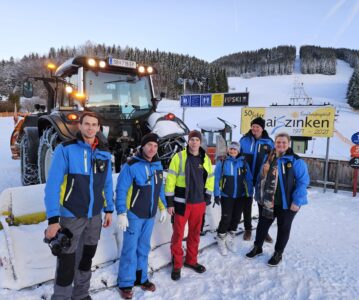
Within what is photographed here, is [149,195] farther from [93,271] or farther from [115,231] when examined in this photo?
[93,271]

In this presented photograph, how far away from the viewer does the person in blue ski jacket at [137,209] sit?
284 cm

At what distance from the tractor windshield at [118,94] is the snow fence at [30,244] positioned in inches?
82.6

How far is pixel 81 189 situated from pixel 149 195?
0.76 meters

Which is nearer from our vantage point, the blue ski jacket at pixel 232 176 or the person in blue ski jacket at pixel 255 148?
the blue ski jacket at pixel 232 176

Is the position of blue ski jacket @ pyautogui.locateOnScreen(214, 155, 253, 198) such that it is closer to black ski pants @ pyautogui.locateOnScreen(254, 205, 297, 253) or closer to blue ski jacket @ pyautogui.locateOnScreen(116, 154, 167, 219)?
black ski pants @ pyautogui.locateOnScreen(254, 205, 297, 253)

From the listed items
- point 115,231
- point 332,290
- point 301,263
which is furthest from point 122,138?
point 332,290

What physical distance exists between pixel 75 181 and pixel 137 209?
762 mm

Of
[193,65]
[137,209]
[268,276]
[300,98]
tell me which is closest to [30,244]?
[137,209]

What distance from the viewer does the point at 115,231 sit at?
3365 mm

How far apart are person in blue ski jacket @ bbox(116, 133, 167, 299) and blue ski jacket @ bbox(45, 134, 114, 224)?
344 mm

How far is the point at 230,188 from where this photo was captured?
3.94 metres

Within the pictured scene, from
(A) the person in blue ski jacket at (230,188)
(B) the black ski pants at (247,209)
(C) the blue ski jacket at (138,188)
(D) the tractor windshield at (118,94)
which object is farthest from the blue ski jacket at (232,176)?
(D) the tractor windshield at (118,94)

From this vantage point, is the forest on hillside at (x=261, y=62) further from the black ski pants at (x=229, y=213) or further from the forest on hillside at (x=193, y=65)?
the black ski pants at (x=229, y=213)

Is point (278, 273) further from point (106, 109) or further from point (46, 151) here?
point (46, 151)
